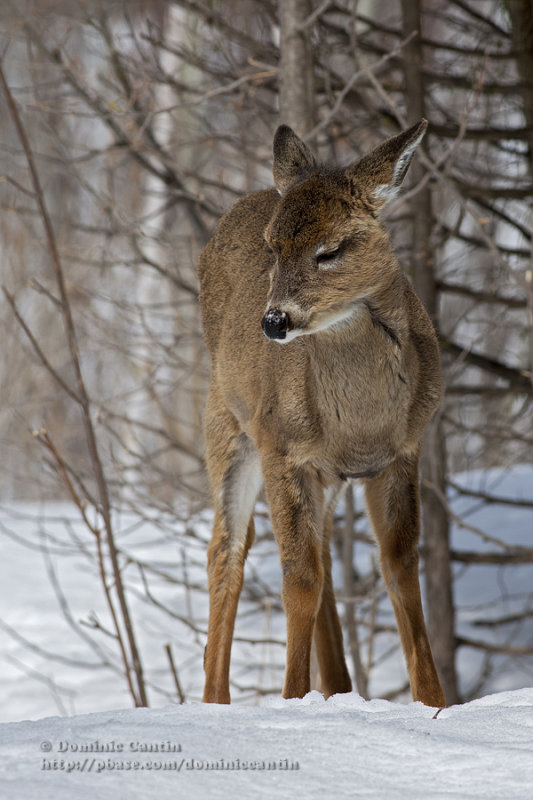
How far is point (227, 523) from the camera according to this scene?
4.36m

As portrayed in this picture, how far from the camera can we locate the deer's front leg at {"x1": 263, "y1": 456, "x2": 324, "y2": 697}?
3.77 meters

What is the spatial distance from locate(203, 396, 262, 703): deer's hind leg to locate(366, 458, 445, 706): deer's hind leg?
66 cm

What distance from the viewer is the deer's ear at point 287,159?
3.89m

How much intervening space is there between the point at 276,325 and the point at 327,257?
36cm

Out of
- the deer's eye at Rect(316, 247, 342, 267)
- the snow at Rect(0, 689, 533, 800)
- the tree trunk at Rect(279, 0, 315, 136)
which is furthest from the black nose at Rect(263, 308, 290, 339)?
the tree trunk at Rect(279, 0, 315, 136)

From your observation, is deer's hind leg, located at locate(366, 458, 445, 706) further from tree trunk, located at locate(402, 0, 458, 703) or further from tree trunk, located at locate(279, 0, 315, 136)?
tree trunk, located at locate(402, 0, 458, 703)

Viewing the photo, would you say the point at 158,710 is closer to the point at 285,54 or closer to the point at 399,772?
the point at 399,772

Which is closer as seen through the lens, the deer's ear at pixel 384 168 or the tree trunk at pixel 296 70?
the deer's ear at pixel 384 168

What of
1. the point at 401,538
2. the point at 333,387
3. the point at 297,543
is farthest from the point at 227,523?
the point at 333,387

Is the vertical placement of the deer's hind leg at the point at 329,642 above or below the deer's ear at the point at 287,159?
below

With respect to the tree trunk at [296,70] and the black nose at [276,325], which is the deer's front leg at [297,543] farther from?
the tree trunk at [296,70]

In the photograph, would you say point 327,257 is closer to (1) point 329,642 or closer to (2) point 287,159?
(2) point 287,159

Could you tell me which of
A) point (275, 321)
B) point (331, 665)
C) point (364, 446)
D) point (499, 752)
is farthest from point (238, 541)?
point (499, 752)

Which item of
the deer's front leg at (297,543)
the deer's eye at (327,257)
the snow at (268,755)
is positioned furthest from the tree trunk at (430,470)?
the snow at (268,755)
